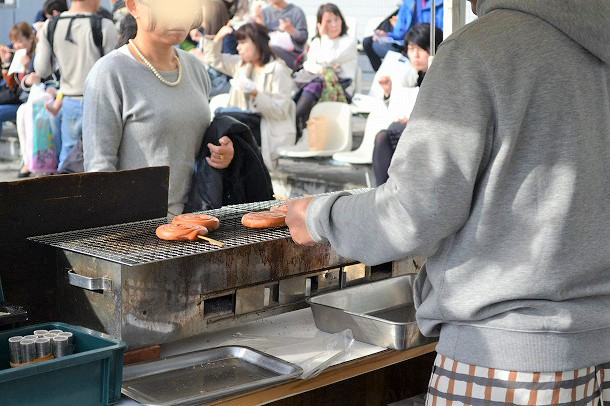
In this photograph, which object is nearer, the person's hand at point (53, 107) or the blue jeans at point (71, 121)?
the blue jeans at point (71, 121)

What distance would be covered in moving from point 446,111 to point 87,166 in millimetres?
1752

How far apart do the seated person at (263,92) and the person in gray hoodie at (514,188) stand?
5.96 metres

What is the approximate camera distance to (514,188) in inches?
60.9

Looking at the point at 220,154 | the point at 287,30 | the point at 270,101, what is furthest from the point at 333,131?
the point at 220,154

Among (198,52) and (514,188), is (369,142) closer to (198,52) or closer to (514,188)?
(198,52)

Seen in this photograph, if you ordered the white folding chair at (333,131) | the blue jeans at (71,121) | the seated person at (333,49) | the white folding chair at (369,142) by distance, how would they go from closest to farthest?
the blue jeans at (71,121)
the white folding chair at (369,142)
the white folding chair at (333,131)
the seated person at (333,49)

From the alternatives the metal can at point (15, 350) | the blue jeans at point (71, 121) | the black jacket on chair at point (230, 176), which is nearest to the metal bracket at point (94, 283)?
the metal can at point (15, 350)

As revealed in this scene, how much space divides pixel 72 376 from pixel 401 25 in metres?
6.68

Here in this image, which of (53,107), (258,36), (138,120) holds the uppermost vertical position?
(258,36)

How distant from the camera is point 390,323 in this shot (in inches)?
80.8

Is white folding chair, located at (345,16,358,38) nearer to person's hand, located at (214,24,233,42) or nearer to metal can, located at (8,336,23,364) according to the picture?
person's hand, located at (214,24,233,42)

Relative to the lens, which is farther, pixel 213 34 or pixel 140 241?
pixel 213 34

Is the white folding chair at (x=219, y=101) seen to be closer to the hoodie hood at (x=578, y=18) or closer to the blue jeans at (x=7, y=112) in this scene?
the blue jeans at (x=7, y=112)

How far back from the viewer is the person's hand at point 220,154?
3.06m
